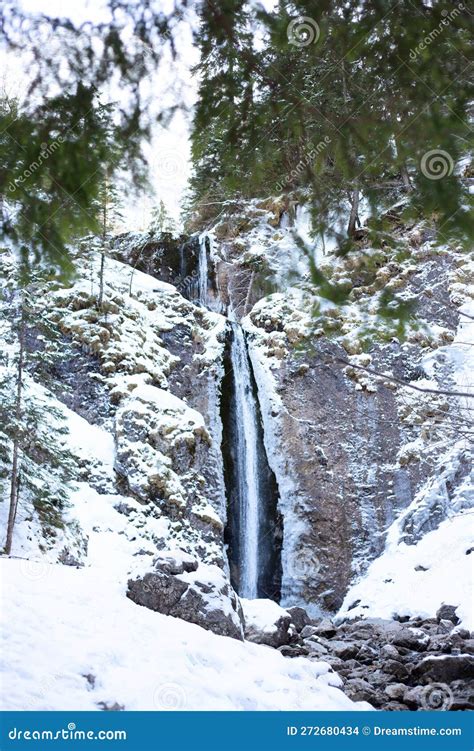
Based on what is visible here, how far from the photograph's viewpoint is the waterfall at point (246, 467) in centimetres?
1572

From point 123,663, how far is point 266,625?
4.57 m

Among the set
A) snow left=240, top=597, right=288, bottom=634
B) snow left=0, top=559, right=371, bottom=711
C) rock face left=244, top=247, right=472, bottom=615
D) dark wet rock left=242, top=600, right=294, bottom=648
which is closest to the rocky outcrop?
dark wet rock left=242, top=600, right=294, bottom=648

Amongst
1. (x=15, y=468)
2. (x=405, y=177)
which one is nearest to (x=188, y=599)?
(x=15, y=468)

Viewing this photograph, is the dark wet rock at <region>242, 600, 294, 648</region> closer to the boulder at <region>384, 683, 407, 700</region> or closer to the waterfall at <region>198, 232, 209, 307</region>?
the boulder at <region>384, 683, 407, 700</region>

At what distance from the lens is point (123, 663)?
484 cm

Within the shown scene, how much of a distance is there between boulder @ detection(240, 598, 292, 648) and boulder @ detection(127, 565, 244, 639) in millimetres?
1403

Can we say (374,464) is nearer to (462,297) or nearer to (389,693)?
(462,297)

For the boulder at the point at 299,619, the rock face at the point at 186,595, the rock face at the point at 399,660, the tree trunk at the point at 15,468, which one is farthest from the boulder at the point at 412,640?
the tree trunk at the point at 15,468

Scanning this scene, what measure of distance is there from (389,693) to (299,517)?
9812 mm

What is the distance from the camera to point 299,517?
16.4 metres

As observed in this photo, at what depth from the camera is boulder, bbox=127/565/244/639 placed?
278 inches

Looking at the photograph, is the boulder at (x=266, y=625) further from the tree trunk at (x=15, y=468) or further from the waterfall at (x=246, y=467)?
the waterfall at (x=246, y=467)

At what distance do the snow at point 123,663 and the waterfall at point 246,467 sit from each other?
9499 mm

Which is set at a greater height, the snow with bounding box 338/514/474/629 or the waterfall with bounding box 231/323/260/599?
the waterfall with bounding box 231/323/260/599
